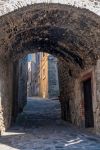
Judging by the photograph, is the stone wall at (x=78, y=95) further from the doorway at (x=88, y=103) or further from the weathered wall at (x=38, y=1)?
the weathered wall at (x=38, y=1)

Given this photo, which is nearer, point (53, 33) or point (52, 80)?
point (53, 33)

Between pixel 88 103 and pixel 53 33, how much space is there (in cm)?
229

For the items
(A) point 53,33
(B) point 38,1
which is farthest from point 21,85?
(B) point 38,1

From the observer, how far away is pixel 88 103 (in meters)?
8.52

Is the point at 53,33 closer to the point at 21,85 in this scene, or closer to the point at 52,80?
the point at 21,85

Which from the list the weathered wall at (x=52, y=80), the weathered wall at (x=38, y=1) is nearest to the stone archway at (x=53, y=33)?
the weathered wall at (x=38, y=1)

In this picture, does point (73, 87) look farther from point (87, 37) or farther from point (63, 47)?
point (87, 37)

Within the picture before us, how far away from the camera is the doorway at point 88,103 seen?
838 centimetres

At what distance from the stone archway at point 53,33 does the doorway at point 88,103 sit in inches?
17.0

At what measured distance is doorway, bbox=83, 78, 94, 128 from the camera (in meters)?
8.38

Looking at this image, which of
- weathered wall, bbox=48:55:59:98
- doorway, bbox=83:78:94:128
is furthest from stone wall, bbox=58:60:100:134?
weathered wall, bbox=48:55:59:98

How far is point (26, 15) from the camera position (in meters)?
5.75

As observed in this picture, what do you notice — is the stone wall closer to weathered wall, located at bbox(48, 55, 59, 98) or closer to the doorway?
the doorway

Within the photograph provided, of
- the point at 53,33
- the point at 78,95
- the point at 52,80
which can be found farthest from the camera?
the point at 52,80
